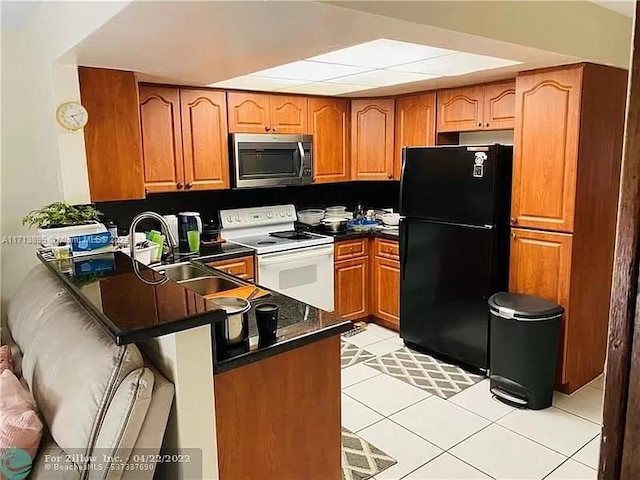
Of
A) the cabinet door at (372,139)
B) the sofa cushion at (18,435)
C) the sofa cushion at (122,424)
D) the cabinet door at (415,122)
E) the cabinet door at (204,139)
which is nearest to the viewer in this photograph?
the sofa cushion at (122,424)

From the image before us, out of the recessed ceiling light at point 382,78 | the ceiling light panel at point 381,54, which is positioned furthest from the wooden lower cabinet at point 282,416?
the recessed ceiling light at point 382,78

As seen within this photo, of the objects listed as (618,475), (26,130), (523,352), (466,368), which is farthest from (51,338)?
(466,368)

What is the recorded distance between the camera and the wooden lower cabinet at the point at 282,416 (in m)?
1.62

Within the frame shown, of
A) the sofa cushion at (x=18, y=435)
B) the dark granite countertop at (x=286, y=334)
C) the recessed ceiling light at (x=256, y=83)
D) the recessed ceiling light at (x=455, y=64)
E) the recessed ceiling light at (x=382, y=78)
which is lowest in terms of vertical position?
the sofa cushion at (x=18, y=435)

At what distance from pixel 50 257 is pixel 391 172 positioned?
295 centimetres

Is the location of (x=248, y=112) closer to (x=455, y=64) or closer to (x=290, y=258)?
(x=290, y=258)

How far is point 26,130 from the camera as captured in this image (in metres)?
3.33

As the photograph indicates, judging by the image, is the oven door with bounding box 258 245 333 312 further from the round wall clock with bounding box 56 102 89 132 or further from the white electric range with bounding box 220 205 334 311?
the round wall clock with bounding box 56 102 89 132

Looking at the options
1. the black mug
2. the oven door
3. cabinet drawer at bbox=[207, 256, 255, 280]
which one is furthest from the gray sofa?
the oven door

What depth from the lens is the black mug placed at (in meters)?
1.73

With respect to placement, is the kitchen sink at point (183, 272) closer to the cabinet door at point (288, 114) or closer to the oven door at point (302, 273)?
the oven door at point (302, 273)

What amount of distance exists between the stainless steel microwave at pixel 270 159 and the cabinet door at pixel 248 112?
0.25ft

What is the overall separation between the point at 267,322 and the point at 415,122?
2985 millimetres

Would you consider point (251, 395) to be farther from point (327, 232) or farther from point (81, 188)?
point (327, 232)
